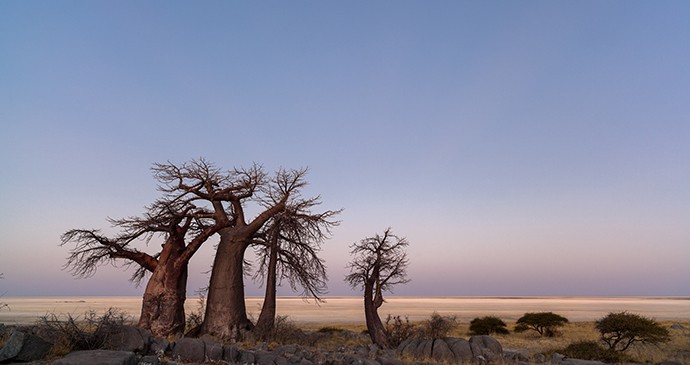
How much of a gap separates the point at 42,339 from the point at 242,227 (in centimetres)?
769

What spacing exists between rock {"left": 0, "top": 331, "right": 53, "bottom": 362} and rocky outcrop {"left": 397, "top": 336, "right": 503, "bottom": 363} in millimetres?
8525

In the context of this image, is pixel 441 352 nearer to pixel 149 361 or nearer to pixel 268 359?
pixel 268 359

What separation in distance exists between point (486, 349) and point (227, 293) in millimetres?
7603

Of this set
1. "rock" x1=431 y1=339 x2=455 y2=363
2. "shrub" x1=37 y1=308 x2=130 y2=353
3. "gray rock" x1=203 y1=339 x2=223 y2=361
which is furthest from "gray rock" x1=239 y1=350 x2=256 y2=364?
"rock" x1=431 y1=339 x2=455 y2=363

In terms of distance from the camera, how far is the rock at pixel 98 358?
24.4ft

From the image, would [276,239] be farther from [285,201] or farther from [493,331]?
[493,331]

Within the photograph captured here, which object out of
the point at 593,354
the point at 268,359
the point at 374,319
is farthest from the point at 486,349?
the point at 268,359

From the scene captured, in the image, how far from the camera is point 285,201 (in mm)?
15992

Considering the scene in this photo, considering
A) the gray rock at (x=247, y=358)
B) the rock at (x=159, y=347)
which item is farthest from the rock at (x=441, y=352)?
the rock at (x=159, y=347)

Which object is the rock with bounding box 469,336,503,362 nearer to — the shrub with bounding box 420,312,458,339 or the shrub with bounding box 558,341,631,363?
the shrub with bounding box 420,312,458,339

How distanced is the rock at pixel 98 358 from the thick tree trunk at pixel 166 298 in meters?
7.02

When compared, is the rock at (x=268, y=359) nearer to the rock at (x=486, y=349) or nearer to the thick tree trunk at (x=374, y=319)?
the rock at (x=486, y=349)

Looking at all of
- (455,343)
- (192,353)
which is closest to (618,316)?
(455,343)

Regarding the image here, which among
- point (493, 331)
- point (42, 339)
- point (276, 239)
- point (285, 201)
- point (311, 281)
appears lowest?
point (493, 331)
